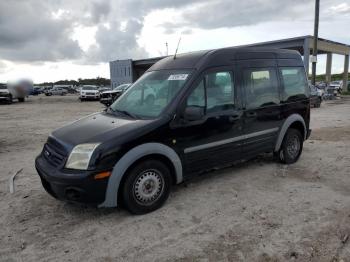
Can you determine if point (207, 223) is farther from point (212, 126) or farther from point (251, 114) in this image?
point (251, 114)

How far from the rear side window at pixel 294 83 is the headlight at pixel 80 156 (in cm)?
371

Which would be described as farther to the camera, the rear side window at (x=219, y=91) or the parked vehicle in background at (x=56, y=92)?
the parked vehicle in background at (x=56, y=92)

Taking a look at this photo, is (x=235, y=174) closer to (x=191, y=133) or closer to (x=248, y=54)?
(x=191, y=133)

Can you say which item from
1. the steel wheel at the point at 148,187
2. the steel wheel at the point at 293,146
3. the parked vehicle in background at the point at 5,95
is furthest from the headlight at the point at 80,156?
the parked vehicle in background at the point at 5,95

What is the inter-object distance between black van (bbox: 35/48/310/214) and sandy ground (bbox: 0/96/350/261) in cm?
33

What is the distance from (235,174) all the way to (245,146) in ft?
1.94

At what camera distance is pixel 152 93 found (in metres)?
4.97

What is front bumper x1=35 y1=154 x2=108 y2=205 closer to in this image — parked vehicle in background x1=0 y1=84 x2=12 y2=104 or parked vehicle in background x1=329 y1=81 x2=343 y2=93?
parked vehicle in background x1=0 y1=84 x2=12 y2=104

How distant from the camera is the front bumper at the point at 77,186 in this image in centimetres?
386

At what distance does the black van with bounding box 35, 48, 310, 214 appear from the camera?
398 cm

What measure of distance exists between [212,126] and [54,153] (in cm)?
213

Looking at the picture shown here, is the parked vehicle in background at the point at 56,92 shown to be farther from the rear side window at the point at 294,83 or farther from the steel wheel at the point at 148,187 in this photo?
the steel wheel at the point at 148,187

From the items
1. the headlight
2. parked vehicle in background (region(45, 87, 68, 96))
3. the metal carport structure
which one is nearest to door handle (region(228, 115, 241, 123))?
the headlight

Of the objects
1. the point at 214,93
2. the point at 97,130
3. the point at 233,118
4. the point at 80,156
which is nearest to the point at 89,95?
the point at 233,118
